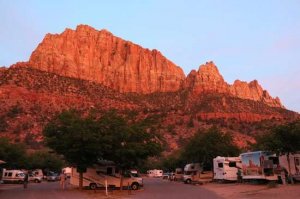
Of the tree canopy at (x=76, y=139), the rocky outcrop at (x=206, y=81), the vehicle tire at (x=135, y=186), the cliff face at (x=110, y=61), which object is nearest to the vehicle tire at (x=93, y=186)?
the tree canopy at (x=76, y=139)

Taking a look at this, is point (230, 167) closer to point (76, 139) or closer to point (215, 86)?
point (76, 139)

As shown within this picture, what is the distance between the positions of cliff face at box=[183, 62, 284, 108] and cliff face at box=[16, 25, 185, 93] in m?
12.0

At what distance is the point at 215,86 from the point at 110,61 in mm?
48133

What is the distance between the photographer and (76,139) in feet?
120

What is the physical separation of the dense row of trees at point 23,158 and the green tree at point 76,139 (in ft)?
63.8

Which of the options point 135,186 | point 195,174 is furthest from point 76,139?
point 195,174

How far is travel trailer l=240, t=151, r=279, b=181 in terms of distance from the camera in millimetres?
36938

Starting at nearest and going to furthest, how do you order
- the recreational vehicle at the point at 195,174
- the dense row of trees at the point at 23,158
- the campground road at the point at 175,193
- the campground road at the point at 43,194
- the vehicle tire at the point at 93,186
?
the campground road at the point at 175,193, the campground road at the point at 43,194, the vehicle tire at the point at 93,186, the recreational vehicle at the point at 195,174, the dense row of trees at the point at 23,158

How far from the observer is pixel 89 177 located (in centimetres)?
3978

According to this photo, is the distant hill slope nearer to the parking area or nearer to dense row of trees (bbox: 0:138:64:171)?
dense row of trees (bbox: 0:138:64:171)

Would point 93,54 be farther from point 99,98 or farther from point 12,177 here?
point 12,177

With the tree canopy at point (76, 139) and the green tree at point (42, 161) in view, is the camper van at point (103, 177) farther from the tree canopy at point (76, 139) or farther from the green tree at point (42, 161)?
the green tree at point (42, 161)

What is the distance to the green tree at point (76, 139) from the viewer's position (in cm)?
3647

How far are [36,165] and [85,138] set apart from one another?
43.9 m
